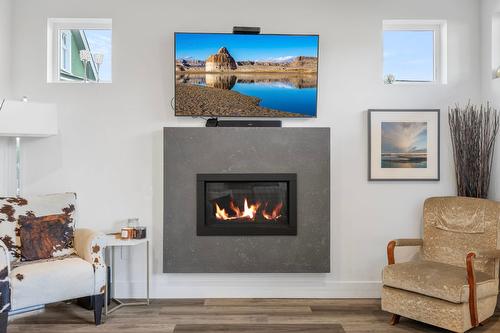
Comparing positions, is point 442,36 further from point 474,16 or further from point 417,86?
point 417,86

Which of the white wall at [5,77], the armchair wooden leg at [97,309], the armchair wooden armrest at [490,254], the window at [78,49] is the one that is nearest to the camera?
the armchair wooden armrest at [490,254]

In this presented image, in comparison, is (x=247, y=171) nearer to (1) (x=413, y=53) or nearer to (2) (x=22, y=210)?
(2) (x=22, y=210)

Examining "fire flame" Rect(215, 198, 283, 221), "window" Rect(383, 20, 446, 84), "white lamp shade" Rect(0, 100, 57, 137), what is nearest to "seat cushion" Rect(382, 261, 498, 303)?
"fire flame" Rect(215, 198, 283, 221)

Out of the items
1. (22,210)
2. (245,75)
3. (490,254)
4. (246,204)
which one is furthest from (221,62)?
(490,254)

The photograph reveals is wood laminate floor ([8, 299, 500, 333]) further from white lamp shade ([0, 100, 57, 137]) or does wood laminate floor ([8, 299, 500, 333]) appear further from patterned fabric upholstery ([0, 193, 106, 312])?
white lamp shade ([0, 100, 57, 137])

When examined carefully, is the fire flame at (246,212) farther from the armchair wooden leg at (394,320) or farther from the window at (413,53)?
the window at (413,53)

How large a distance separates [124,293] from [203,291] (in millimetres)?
697

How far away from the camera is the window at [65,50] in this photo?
3.89m

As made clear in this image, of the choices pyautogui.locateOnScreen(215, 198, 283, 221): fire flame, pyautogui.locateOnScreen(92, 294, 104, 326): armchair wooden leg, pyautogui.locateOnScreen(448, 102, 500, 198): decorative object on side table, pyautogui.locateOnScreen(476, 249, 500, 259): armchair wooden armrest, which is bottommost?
pyautogui.locateOnScreen(92, 294, 104, 326): armchair wooden leg

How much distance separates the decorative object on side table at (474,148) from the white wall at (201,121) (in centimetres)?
14

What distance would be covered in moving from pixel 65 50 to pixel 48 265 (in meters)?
2.04

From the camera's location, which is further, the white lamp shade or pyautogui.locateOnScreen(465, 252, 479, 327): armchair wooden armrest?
the white lamp shade

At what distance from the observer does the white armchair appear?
9.12 ft

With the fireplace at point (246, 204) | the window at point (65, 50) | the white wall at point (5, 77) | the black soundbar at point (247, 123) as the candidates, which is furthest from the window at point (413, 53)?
the white wall at point (5, 77)
